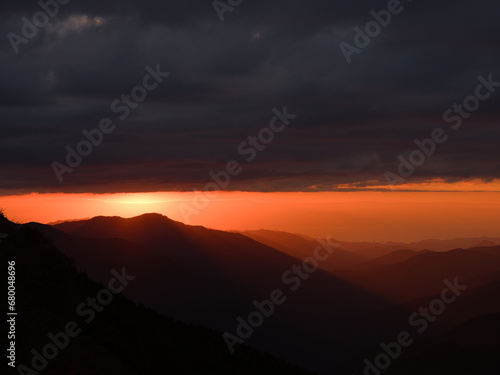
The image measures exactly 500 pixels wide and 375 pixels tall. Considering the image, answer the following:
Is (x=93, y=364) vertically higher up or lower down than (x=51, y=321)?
lower down

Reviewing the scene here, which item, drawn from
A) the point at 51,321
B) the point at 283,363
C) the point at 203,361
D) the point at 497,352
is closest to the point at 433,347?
the point at 497,352

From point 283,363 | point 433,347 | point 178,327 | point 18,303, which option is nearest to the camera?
point 18,303

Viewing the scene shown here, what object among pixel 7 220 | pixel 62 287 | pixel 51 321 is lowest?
pixel 51 321

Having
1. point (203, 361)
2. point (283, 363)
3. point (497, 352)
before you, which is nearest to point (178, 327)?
point (203, 361)

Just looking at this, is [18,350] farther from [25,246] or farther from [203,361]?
[203,361]

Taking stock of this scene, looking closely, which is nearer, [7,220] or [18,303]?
[18,303]

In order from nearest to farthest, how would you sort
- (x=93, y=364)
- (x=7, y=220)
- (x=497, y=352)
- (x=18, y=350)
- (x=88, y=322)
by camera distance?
(x=18, y=350) → (x=93, y=364) → (x=88, y=322) → (x=7, y=220) → (x=497, y=352)

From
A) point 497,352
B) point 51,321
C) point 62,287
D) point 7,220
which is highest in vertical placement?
point 497,352

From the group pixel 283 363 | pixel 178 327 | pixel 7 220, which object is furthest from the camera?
pixel 283 363

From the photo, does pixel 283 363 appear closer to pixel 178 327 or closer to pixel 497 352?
pixel 178 327
